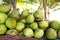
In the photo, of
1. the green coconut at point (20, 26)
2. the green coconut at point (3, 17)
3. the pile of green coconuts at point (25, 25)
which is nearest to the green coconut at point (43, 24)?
the pile of green coconuts at point (25, 25)

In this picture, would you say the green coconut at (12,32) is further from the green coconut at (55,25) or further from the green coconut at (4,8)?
the green coconut at (55,25)

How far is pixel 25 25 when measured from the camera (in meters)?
1.00

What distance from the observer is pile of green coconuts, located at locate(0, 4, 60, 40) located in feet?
3.09

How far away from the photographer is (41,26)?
0.99 meters

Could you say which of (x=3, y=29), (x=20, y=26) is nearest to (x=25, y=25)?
(x=20, y=26)

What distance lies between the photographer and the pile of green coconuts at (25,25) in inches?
37.1

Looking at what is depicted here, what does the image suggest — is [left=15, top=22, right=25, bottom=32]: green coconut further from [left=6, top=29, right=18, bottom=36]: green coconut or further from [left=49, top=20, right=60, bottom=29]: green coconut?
[left=49, top=20, right=60, bottom=29]: green coconut

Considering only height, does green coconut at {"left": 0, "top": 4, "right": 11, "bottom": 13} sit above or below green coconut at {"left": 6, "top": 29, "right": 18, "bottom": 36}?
above

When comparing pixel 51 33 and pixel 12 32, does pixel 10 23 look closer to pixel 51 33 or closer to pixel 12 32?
pixel 12 32

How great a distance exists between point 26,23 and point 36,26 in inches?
3.0

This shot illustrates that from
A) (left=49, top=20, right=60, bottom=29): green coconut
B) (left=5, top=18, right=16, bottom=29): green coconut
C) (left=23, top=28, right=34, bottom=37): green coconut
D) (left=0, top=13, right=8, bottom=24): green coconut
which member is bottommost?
(left=23, top=28, right=34, bottom=37): green coconut

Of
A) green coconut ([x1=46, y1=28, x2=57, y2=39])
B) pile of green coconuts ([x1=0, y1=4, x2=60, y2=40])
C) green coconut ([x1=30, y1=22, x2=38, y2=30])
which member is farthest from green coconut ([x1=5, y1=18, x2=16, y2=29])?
green coconut ([x1=46, y1=28, x2=57, y2=39])

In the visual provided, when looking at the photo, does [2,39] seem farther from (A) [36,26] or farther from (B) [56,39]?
(B) [56,39]

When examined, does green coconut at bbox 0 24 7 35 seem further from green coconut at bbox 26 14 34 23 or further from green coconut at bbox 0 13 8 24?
green coconut at bbox 26 14 34 23
